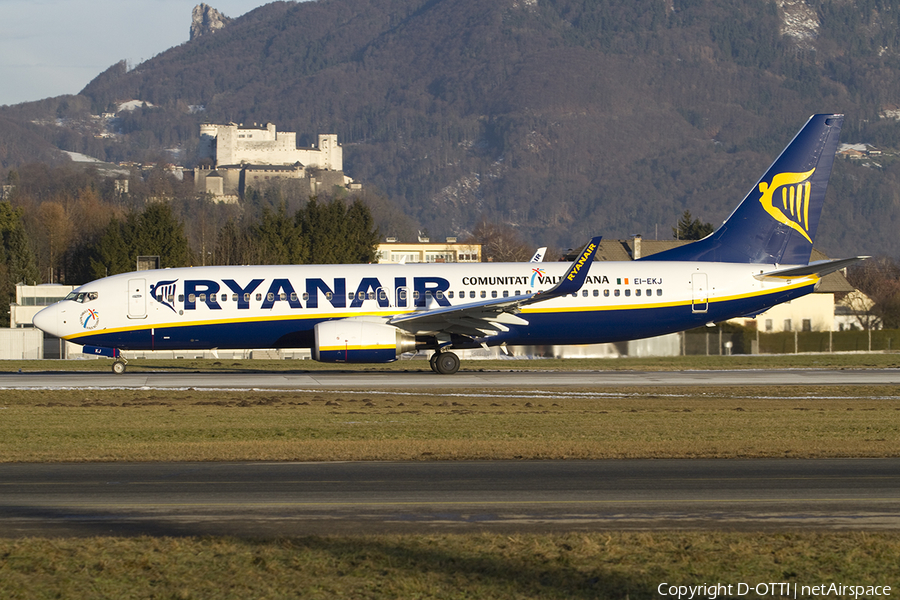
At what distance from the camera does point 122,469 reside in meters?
15.8

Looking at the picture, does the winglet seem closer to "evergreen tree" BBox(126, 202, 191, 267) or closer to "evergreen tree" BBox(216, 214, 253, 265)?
"evergreen tree" BBox(216, 214, 253, 265)

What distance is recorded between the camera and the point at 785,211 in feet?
121

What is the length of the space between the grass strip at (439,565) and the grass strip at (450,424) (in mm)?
6233

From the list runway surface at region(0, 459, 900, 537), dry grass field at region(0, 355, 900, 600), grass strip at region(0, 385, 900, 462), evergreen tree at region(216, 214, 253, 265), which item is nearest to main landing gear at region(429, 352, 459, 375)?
grass strip at region(0, 385, 900, 462)

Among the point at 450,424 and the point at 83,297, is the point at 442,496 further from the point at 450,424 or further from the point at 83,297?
the point at 83,297

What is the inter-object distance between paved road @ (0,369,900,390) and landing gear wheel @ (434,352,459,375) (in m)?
0.26

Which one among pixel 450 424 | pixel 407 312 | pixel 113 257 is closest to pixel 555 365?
pixel 407 312

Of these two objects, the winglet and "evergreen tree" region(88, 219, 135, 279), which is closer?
the winglet

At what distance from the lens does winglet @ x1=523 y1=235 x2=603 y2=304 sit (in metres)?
32.0

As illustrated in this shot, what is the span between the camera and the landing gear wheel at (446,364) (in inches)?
1379

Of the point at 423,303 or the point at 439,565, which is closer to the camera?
the point at 439,565

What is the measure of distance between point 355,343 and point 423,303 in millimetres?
3230
